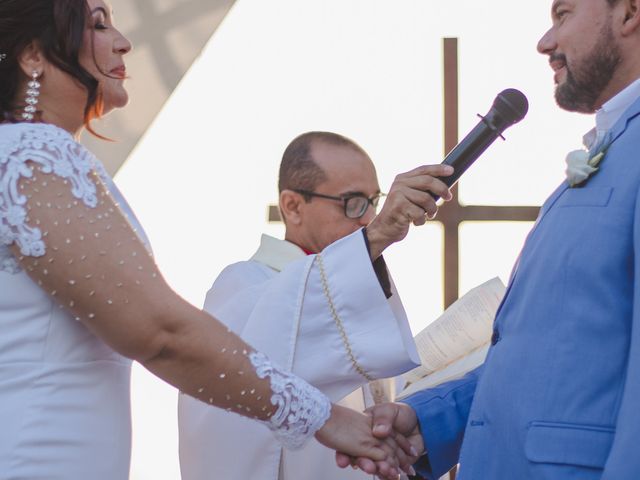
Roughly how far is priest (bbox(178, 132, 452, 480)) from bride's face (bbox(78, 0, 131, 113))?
713 millimetres

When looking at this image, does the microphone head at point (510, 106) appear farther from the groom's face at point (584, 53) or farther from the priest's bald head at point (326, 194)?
the priest's bald head at point (326, 194)

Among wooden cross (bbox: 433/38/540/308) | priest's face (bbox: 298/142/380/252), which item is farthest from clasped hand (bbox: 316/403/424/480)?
wooden cross (bbox: 433/38/540/308)

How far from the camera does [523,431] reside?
2.34m

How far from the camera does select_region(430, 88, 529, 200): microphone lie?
2709 millimetres

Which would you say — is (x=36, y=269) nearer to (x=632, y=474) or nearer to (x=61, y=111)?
(x=61, y=111)

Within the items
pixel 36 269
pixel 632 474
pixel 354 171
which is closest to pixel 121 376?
pixel 36 269

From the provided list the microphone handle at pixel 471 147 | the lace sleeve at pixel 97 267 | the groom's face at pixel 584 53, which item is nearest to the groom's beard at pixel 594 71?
the groom's face at pixel 584 53

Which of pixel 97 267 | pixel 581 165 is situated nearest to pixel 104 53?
pixel 97 267

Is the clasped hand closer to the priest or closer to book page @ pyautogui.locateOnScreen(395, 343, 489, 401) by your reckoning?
the priest

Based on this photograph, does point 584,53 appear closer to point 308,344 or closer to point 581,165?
point 581,165

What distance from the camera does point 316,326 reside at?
3.01 metres

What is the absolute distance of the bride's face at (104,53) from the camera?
254 centimetres

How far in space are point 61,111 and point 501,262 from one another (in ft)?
9.76

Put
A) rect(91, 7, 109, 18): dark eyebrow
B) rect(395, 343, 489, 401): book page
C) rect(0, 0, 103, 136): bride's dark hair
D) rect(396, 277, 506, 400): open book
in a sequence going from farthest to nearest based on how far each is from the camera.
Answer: rect(396, 277, 506, 400): open book, rect(395, 343, 489, 401): book page, rect(91, 7, 109, 18): dark eyebrow, rect(0, 0, 103, 136): bride's dark hair
